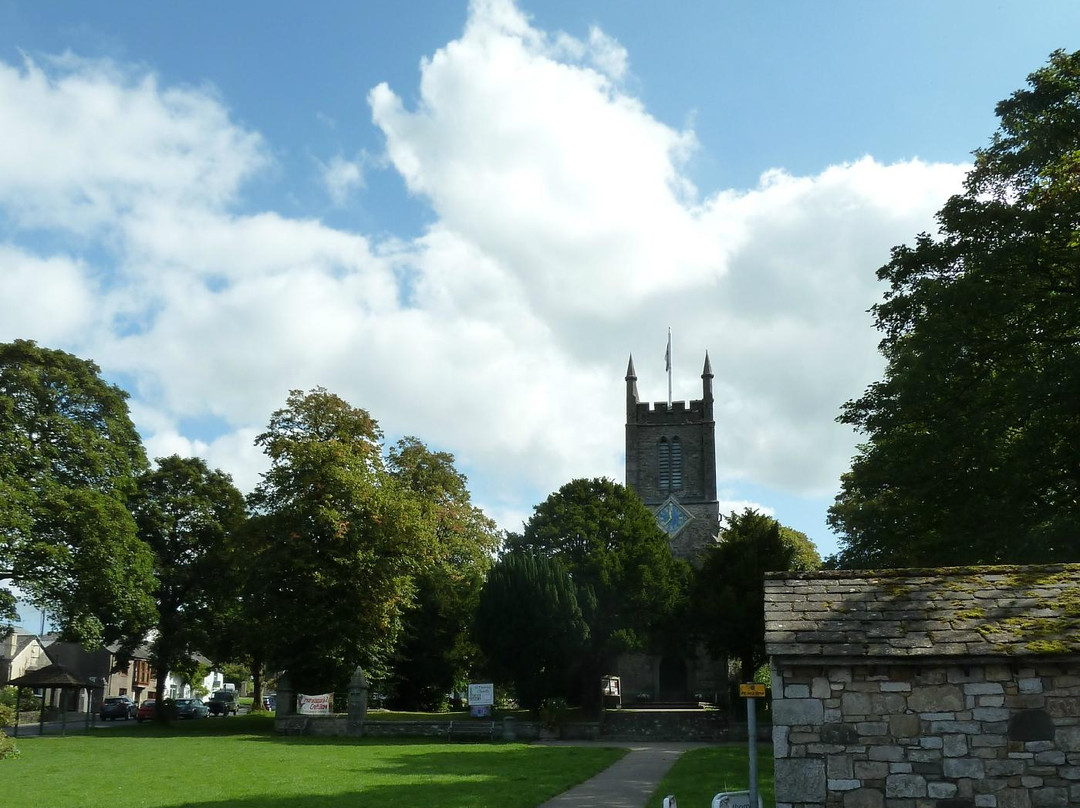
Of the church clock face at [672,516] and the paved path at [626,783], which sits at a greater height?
the church clock face at [672,516]

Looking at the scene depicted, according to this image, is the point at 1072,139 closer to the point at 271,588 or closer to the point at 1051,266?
the point at 1051,266

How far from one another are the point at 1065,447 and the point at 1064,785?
1135cm

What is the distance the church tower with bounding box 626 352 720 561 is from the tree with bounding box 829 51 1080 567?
38609 mm

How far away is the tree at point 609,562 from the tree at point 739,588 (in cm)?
189

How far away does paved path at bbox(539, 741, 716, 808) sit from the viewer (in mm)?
15703

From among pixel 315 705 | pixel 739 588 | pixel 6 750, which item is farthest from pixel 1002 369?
pixel 315 705

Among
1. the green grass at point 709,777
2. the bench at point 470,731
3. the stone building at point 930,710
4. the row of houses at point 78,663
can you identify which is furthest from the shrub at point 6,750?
the row of houses at point 78,663

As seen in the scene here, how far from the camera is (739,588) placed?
3981 cm

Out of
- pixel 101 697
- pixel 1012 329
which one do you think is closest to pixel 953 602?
pixel 1012 329

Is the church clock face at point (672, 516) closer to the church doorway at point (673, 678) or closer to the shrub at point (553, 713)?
the church doorway at point (673, 678)

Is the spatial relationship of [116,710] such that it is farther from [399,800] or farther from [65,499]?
[399,800]

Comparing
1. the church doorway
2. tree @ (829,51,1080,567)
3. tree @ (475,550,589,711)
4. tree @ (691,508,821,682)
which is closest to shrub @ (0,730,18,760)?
tree @ (475,550,589,711)

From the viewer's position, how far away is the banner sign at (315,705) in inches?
1368

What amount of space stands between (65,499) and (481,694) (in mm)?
16536
